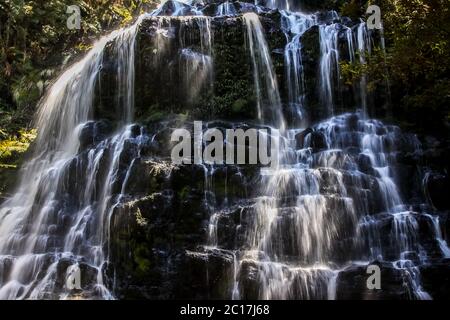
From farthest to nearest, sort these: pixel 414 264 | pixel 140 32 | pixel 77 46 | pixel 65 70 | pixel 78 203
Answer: pixel 77 46 < pixel 65 70 < pixel 140 32 < pixel 78 203 < pixel 414 264

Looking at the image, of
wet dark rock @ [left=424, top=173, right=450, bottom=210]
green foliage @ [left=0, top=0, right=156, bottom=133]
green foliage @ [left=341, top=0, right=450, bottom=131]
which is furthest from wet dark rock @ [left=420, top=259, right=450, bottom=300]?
green foliage @ [left=0, top=0, right=156, bottom=133]

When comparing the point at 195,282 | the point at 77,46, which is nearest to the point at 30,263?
the point at 195,282

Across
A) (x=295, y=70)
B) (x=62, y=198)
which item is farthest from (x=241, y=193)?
(x=295, y=70)

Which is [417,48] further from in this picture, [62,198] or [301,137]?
[62,198]

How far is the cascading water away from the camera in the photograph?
1029cm

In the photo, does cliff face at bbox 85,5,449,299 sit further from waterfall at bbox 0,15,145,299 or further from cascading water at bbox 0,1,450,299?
waterfall at bbox 0,15,145,299

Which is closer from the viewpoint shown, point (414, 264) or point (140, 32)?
point (414, 264)

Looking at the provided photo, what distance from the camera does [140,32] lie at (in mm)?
16109

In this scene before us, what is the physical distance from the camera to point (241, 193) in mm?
11742

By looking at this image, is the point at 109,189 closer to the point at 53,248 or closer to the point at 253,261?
the point at 53,248

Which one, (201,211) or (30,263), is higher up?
(201,211)

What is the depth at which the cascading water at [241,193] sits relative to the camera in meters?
10.3

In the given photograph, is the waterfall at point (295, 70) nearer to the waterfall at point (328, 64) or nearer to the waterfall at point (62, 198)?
the waterfall at point (328, 64)

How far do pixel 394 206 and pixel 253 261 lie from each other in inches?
141
